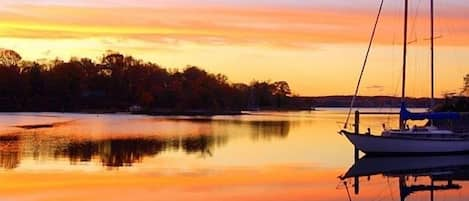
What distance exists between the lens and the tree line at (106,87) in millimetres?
133750

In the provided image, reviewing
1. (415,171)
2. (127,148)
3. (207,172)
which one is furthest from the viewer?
(127,148)

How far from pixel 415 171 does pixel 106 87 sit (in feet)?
384

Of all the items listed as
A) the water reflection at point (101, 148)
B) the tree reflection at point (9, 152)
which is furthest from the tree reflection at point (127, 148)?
the tree reflection at point (9, 152)

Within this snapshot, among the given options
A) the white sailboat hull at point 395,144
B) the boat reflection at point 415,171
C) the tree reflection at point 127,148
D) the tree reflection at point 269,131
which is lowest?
the boat reflection at point 415,171

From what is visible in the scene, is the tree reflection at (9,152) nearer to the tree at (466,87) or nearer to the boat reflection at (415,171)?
the boat reflection at (415,171)

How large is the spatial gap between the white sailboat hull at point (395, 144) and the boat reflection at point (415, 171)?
41 cm

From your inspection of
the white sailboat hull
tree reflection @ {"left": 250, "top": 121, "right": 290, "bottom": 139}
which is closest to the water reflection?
tree reflection @ {"left": 250, "top": 121, "right": 290, "bottom": 139}

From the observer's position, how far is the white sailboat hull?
33.0 metres

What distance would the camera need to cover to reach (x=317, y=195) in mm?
20469

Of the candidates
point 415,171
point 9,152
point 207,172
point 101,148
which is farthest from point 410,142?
point 9,152

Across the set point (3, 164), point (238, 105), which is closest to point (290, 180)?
point (3, 164)

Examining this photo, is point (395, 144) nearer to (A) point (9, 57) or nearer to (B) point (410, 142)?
(B) point (410, 142)

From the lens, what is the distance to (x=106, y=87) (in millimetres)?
141250

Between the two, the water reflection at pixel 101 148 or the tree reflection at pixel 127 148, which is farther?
the tree reflection at pixel 127 148
